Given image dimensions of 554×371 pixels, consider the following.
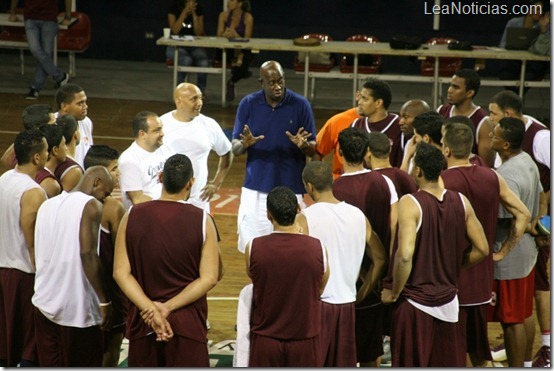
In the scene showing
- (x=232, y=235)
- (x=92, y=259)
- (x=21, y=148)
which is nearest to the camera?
(x=92, y=259)

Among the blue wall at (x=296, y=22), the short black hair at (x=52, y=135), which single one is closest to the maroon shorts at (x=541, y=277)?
the short black hair at (x=52, y=135)

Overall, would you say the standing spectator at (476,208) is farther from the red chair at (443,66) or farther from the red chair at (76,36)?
the red chair at (76,36)

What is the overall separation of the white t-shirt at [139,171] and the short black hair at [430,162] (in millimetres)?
1993

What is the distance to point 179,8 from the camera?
50.4 ft

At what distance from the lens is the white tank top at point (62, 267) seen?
5363 millimetres

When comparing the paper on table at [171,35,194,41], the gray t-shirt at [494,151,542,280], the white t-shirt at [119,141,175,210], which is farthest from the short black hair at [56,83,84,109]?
the paper on table at [171,35,194,41]

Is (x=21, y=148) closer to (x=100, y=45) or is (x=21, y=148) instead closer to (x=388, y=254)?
(x=388, y=254)

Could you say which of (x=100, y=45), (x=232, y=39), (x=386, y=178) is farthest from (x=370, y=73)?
(x=386, y=178)

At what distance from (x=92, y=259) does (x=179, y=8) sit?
1050cm

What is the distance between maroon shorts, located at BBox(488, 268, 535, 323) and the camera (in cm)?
629

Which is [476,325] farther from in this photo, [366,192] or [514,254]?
[366,192]

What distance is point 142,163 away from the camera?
6.61 metres

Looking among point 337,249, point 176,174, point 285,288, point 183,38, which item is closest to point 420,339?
point 337,249

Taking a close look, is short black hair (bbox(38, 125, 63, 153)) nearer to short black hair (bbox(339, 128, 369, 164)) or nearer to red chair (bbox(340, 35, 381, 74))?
short black hair (bbox(339, 128, 369, 164))
